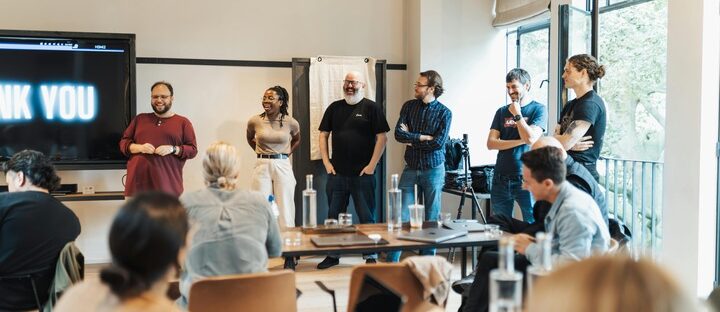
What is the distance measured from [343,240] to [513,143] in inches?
83.4

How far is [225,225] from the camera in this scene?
266 cm

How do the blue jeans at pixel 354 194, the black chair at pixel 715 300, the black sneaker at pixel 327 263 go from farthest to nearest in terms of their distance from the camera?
the black sneaker at pixel 327 263 → the blue jeans at pixel 354 194 → the black chair at pixel 715 300

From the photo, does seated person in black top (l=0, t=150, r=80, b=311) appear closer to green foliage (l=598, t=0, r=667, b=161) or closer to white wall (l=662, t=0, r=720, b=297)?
white wall (l=662, t=0, r=720, b=297)

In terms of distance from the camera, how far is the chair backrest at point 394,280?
2.52 m

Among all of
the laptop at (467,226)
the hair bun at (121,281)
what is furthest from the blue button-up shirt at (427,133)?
the hair bun at (121,281)

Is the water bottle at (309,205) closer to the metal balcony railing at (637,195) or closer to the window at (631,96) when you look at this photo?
the metal balcony railing at (637,195)

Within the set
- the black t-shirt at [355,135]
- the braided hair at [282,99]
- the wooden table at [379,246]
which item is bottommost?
the wooden table at [379,246]

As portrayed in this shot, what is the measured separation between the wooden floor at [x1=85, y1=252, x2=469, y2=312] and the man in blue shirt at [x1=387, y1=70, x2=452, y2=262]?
0.55 m

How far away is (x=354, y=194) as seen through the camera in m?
5.38

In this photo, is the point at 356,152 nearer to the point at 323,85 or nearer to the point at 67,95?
the point at 323,85

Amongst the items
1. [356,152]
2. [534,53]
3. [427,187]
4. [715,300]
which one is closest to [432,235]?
[715,300]

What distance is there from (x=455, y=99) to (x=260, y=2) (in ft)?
6.77

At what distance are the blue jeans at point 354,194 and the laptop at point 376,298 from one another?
10.1 feet

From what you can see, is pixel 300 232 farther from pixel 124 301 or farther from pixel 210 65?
pixel 210 65
